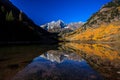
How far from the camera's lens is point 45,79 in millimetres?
23062

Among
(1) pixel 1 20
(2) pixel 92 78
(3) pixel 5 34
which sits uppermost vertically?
(1) pixel 1 20

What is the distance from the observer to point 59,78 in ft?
78.2

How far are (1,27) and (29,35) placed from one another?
36.8 m

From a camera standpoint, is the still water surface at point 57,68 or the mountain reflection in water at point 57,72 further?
the still water surface at point 57,68

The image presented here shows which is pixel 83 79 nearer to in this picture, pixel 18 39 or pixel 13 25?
pixel 18 39

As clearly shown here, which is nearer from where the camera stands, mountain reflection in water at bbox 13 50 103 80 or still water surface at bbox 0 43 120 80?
mountain reflection in water at bbox 13 50 103 80

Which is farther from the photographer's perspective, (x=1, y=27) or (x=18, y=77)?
(x=1, y=27)

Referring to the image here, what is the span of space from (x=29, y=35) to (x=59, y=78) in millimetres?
136836

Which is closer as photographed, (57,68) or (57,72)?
(57,72)

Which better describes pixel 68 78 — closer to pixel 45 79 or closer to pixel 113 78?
pixel 45 79

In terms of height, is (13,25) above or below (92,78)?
above

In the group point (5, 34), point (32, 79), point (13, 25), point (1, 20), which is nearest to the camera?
point (32, 79)

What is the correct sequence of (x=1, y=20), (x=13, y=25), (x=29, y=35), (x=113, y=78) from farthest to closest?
(x=29, y=35) → (x=13, y=25) → (x=1, y=20) → (x=113, y=78)

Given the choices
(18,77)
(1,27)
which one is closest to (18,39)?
(1,27)
